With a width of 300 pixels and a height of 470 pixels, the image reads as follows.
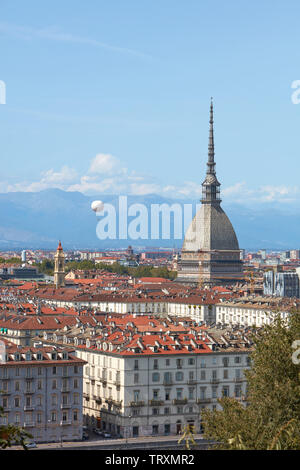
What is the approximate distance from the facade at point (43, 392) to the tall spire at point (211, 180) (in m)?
111

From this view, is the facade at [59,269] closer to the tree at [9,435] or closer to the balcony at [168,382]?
the balcony at [168,382]

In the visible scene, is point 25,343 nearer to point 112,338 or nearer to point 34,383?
point 112,338

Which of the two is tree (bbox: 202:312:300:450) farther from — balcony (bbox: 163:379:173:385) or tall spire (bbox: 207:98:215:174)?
tall spire (bbox: 207:98:215:174)

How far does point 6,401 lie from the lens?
42.0 m

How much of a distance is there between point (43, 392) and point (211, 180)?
113594 millimetres

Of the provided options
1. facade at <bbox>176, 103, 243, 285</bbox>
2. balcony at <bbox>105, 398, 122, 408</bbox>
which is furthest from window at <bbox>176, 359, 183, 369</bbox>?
facade at <bbox>176, 103, 243, 285</bbox>

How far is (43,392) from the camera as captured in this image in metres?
42.8

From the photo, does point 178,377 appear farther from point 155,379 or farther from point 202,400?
point 202,400

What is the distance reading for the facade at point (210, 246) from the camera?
144 m

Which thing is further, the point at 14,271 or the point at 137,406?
the point at 14,271

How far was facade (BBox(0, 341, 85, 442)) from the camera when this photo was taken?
4206 cm

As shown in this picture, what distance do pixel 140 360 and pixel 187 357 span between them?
2615 mm
